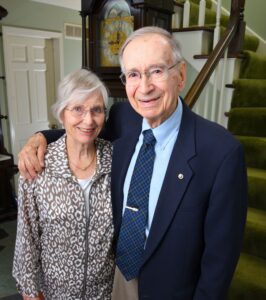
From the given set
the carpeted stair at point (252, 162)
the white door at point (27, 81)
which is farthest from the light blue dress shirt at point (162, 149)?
the white door at point (27, 81)

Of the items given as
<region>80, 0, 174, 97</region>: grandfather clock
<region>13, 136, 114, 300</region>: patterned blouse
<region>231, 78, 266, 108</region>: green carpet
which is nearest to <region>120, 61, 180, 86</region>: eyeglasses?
<region>13, 136, 114, 300</region>: patterned blouse

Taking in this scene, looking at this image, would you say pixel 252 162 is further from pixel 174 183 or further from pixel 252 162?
pixel 174 183

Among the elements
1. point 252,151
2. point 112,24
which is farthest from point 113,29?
point 252,151

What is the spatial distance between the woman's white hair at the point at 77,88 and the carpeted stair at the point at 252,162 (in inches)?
56.4

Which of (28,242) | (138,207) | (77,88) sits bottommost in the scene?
(28,242)

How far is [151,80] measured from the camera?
0.95 m

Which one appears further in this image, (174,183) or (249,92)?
(249,92)

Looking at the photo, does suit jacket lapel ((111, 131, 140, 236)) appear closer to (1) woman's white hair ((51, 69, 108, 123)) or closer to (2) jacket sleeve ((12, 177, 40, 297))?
(1) woman's white hair ((51, 69, 108, 123))

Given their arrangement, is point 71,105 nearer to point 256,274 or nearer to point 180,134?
point 180,134

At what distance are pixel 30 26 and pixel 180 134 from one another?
3.55 metres

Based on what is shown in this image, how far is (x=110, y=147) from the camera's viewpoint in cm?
130

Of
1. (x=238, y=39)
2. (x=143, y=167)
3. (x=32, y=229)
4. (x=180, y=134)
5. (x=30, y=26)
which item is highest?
(x=30, y=26)

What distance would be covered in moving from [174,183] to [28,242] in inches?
26.0

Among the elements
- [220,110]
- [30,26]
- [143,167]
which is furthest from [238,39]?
[30,26]
